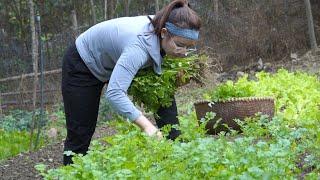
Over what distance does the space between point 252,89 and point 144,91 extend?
346 cm

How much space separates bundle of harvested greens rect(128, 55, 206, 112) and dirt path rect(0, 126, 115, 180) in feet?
5.11

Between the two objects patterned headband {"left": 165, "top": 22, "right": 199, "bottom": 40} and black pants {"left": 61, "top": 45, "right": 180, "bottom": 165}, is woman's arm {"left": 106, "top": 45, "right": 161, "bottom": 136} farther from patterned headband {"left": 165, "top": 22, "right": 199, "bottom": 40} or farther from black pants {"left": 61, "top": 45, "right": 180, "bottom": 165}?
black pants {"left": 61, "top": 45, "right": 180, "bottom": 165}

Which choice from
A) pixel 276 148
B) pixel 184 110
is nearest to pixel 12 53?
pixel 184 110

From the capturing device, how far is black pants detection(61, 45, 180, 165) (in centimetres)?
415

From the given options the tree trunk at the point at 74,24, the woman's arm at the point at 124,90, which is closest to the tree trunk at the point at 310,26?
the tree trunk at the point at 74,24

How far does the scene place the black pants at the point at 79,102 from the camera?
415 centimetres

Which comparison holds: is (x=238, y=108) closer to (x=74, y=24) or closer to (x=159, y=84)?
(x=159, y=84)

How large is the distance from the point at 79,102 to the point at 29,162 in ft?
6.89

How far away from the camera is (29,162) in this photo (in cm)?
604

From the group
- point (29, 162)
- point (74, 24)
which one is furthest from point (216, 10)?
point (29, 162)

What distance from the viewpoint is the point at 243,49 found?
1274 centimetres

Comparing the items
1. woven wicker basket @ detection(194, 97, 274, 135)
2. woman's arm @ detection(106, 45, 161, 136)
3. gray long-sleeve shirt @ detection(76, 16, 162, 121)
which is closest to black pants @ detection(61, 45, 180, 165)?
gray long-sleeve shirt @ detection(76, 16, 162, 121)

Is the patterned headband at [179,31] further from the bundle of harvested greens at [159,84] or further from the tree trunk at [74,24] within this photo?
the tree trunk at [74,24]

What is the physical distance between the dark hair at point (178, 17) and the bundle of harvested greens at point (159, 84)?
0.42 metres
